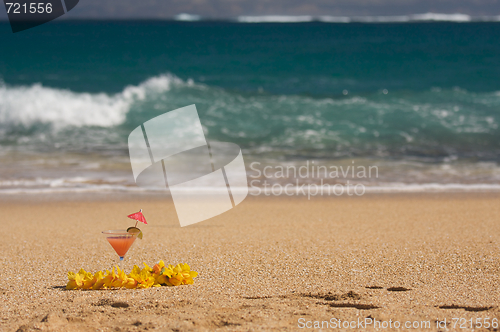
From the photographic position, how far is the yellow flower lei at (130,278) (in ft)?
A: 8.96

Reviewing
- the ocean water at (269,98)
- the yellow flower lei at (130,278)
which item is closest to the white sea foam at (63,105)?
the ocean water at (269,98)

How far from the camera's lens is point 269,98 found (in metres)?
14.4

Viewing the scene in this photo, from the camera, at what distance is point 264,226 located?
4484mm

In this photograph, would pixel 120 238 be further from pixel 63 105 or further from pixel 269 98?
pixel 269 98

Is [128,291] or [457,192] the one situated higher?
[128,291]

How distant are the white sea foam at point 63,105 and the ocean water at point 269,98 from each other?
0.17 ft

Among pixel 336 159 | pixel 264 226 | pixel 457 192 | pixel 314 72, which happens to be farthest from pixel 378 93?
pixel 264 226

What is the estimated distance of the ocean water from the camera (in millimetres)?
8023

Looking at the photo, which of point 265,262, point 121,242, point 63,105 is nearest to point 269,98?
point 63,105

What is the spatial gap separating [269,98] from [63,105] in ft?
20.5

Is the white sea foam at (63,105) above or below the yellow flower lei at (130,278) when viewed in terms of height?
below

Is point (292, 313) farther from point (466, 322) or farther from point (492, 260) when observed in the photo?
point (492, 260)

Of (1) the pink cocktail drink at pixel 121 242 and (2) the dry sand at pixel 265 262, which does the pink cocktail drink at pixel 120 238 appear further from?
(2) the dry sand at pixel 265 262

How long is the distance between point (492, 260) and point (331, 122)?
347 inches
